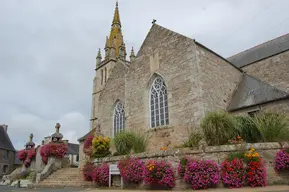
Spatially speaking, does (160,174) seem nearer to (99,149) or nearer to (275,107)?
(99,149)

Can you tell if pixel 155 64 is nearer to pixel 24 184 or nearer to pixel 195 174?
pixel 195 174

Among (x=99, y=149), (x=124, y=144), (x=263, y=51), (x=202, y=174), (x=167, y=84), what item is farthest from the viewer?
(x=263, y=51)

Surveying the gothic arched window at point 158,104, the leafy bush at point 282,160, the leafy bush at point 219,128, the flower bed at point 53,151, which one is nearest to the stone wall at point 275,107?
the gothic arched window at point 158,104

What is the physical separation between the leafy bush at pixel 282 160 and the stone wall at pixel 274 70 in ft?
37.9

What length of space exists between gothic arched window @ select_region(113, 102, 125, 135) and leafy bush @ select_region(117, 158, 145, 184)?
360 inches

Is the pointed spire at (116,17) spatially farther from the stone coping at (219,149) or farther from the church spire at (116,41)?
the stone coping at (219,149)

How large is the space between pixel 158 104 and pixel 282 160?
8.66 m

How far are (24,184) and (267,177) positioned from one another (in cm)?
1399

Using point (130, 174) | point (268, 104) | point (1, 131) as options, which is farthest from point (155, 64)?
point (1, 131)

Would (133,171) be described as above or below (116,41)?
below

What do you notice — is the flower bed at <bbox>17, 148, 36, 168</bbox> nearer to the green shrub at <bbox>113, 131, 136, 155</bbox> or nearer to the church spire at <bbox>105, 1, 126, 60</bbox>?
the green shrub at <bbox>113, 131, 136, 155</bbox>

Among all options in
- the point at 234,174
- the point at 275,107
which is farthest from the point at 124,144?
the point at 275,107

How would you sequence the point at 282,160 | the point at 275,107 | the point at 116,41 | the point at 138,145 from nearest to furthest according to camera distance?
the point at 282,160 < the point at 138,145 < the point at 275,107 < the point at 116,41

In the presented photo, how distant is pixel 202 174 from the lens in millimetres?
6449
